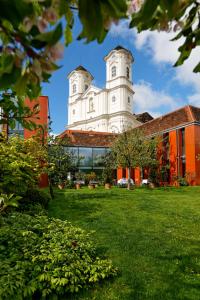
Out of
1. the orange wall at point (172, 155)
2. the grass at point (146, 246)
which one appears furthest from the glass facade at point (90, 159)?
the grass at point (146, 246)

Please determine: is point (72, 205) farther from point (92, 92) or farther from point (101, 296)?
point (92, 92)

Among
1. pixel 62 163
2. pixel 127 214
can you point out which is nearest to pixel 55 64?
pixel 127 214

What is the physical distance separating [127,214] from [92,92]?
6051cm

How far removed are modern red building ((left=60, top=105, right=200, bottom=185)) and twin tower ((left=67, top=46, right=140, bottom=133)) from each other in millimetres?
17058

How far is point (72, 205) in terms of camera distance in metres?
A: 17.9

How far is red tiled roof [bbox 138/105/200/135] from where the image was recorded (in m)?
36.8

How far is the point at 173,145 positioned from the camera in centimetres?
3825

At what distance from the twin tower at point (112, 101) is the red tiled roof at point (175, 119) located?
18.6m

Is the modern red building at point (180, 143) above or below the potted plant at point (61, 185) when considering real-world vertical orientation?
above

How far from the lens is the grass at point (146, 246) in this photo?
21.0ft

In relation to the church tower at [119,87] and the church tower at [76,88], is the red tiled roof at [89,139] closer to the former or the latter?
the church tower at [119,87]

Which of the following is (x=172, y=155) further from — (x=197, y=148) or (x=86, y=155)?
(x=86, y=155)

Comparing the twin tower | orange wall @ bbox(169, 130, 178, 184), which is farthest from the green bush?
the twin tower

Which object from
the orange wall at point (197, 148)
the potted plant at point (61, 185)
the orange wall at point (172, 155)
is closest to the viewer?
the potted plant at point (61, 185)
